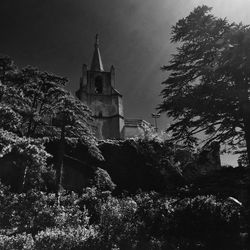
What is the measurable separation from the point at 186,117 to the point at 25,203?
7453mm

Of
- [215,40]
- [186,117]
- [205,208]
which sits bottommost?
[205,208]

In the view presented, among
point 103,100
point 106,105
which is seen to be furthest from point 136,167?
point 103,100

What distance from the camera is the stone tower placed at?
134 feet

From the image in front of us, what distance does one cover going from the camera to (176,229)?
30.3 feet

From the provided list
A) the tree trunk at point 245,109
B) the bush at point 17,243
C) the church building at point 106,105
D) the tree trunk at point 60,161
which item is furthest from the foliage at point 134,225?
the church building at point 106,105

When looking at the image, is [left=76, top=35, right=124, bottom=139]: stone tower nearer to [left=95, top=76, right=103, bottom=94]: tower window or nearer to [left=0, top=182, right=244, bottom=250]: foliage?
[left=95, top=76, right=103, bottom=94]: tower window

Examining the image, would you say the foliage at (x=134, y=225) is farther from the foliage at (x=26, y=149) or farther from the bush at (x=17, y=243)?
the foliage at (x=26, y=149)

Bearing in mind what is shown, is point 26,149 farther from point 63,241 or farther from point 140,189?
point 140,189

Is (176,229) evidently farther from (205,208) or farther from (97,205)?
(97,205)

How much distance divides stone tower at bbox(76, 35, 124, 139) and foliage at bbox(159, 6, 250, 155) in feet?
86.0

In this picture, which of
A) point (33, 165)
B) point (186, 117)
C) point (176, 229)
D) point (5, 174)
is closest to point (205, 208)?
point (176, 229)

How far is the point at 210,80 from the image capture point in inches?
448

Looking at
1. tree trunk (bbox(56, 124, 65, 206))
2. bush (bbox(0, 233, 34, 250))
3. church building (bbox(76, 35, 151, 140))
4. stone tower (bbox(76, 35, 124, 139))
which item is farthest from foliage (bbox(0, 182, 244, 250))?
church building (bbox(76, 35, 151, 140))

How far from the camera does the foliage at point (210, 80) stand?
1066cm
